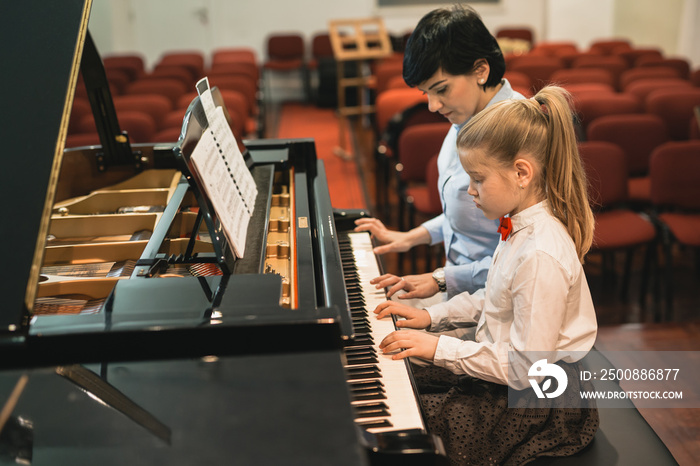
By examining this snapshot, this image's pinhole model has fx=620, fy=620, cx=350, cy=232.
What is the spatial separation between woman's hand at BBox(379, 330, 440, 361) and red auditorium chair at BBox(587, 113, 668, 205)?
304 centimetres

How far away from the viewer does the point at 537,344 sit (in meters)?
1.47

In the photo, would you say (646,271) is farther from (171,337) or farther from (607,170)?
(171,337)

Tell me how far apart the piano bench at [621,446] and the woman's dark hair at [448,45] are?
1100mm

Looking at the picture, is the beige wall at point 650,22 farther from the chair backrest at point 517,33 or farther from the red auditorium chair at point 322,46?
the red auditorium chair at point 322,46

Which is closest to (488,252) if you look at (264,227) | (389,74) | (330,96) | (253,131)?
(264,227)

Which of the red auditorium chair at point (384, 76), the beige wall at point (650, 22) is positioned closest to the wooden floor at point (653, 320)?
the red auditorium chair at point (384, 76)

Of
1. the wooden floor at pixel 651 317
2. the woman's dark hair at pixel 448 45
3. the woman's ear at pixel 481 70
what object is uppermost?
the woman's dark hair at pixel 448 45

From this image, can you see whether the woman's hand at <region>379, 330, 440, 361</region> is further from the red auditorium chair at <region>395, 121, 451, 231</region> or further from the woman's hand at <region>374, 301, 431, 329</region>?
the red auditorium chair at <region>395, 121, 451, 231</region>

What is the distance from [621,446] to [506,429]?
310 millimetres

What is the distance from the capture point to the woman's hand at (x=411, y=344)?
5.16 ft

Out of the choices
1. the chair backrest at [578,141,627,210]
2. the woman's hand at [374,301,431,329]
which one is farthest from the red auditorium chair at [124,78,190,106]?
the woman's hand at [374,301,431,329]

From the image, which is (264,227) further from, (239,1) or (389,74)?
(239,1)

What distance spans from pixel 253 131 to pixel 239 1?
19.5 feet

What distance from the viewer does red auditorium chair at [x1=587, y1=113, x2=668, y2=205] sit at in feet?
13.6
